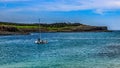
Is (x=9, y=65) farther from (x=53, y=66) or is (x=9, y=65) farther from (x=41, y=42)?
(x=41, y=42)

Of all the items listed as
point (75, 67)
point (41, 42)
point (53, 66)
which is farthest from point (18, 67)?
point (41, 42)

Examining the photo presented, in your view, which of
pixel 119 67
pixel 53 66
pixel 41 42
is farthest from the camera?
pixel 41 42

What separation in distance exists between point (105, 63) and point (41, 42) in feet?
198

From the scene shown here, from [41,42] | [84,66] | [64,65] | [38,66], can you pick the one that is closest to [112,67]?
[84,66]

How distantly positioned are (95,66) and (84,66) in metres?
1.34

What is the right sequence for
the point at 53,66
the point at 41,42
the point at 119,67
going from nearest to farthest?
the point at 119,67, the point at 53,66, the point at 41,42

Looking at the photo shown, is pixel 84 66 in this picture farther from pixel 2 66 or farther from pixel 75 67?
pixel 2 66

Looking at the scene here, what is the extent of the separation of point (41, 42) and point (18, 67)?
6137 cm

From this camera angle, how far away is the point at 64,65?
4528 centimetres

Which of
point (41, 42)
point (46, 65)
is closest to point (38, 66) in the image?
point (46, 65)

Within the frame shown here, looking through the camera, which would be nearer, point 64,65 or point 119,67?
point 119,67

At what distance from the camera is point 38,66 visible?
44.9 meters

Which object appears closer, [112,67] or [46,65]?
[112,67]

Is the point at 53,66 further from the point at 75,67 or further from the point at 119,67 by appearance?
the point at 119,67
